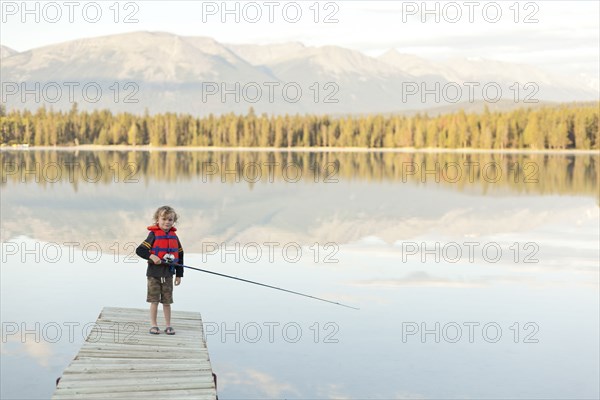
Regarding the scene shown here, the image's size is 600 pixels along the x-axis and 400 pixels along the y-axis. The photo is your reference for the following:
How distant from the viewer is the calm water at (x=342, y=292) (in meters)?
12.8

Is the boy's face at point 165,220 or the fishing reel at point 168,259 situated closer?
the boy's face at point 165,220

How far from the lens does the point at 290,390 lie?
1210 cm

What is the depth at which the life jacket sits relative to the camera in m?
12.9

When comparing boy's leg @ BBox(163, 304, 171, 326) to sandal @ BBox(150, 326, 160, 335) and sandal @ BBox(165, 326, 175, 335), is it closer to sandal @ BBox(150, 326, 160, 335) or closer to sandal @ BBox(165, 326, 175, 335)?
sandal @ BBox(165, 326, 175, 335)

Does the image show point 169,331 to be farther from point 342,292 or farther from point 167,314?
point 342,292

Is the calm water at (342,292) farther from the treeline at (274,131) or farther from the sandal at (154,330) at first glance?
the treeline at (274,131)

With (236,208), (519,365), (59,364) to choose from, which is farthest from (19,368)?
(236,208)

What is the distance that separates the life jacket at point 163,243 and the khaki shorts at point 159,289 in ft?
1.43

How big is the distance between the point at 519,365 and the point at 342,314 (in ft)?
13.6

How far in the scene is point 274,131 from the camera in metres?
192

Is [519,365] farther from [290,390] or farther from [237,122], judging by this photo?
[237,122]

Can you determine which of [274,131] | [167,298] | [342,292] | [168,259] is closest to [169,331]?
[167,298]

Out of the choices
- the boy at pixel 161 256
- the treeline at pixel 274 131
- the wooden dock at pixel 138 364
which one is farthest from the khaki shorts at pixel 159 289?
the treeline at pixel 274 131

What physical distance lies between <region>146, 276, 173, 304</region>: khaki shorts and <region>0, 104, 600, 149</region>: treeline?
6197 inches
